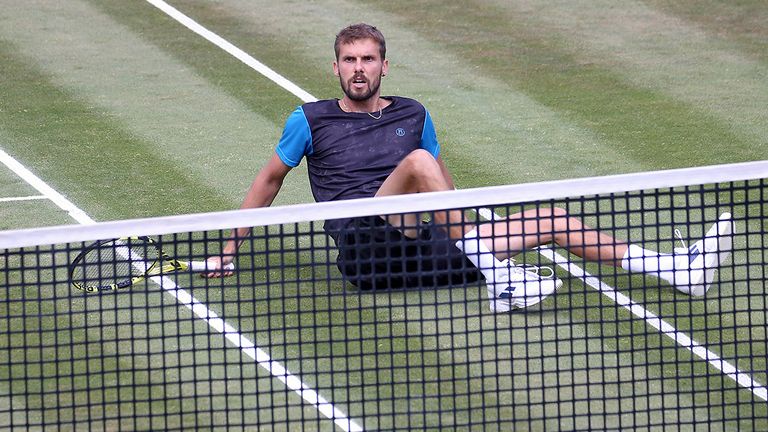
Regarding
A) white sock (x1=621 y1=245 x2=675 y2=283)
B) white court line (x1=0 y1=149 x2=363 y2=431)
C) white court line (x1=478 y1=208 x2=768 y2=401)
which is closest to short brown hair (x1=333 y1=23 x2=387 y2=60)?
white court line (x1=478 y1=208 x2=768 y2=401)

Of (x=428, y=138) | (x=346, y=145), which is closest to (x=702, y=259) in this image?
(x=428, y=138)

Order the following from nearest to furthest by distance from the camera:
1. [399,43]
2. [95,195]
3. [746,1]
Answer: [95,195], [399,43], [746,1]

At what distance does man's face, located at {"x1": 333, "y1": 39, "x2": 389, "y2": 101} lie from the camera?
922 cm

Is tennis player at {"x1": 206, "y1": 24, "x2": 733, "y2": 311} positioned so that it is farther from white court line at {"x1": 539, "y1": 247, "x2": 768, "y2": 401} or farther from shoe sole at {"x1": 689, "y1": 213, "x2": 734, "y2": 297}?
white court line at {"x1": 539, "y1": 247, "x2": 768, "y2": 401}

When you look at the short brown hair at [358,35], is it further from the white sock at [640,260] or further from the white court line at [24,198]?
the white court line at [24,198]

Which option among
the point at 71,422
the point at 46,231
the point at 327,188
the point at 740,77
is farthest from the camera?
the point at 740,77

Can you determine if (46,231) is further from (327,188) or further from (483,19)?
(483,19)

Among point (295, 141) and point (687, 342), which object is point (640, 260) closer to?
point (687, 342)

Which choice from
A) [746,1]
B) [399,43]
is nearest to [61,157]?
[399,43]

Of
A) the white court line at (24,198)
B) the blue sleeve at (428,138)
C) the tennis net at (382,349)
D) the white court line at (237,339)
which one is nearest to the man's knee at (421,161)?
the tennis net at (382,349)

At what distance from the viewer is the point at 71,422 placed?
23.0 feet

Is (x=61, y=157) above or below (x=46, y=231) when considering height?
below

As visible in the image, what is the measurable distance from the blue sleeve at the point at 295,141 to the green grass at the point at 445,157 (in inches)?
28.6

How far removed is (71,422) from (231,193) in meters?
4.32
